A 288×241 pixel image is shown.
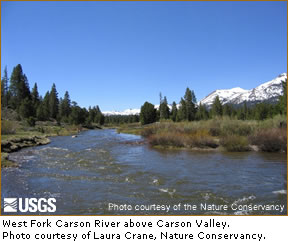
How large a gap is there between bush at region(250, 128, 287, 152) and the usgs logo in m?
20.3

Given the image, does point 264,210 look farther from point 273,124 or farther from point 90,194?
point 273,124

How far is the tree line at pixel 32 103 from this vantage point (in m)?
75.5

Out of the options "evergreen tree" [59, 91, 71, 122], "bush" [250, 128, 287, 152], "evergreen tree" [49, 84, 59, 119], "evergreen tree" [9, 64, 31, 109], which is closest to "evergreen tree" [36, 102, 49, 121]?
"evergreen tree" [9, 64, 31, 109]

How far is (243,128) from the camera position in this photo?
28547mm

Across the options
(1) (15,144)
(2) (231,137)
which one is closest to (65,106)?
(1) (15,144)

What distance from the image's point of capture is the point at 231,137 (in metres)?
24.8

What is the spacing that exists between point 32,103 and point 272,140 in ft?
245

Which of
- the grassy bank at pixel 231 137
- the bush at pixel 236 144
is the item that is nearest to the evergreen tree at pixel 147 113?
the grassy bank at pixel 231 137

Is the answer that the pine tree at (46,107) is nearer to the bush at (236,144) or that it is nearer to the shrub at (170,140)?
the shrub at (170,140)

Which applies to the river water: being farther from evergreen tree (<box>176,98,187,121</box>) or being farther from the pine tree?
evergreen tree (<box>176,98,187,121</box>)

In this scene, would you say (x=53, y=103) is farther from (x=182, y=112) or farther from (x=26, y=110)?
(x=182, y=112)

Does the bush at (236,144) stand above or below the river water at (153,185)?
above
